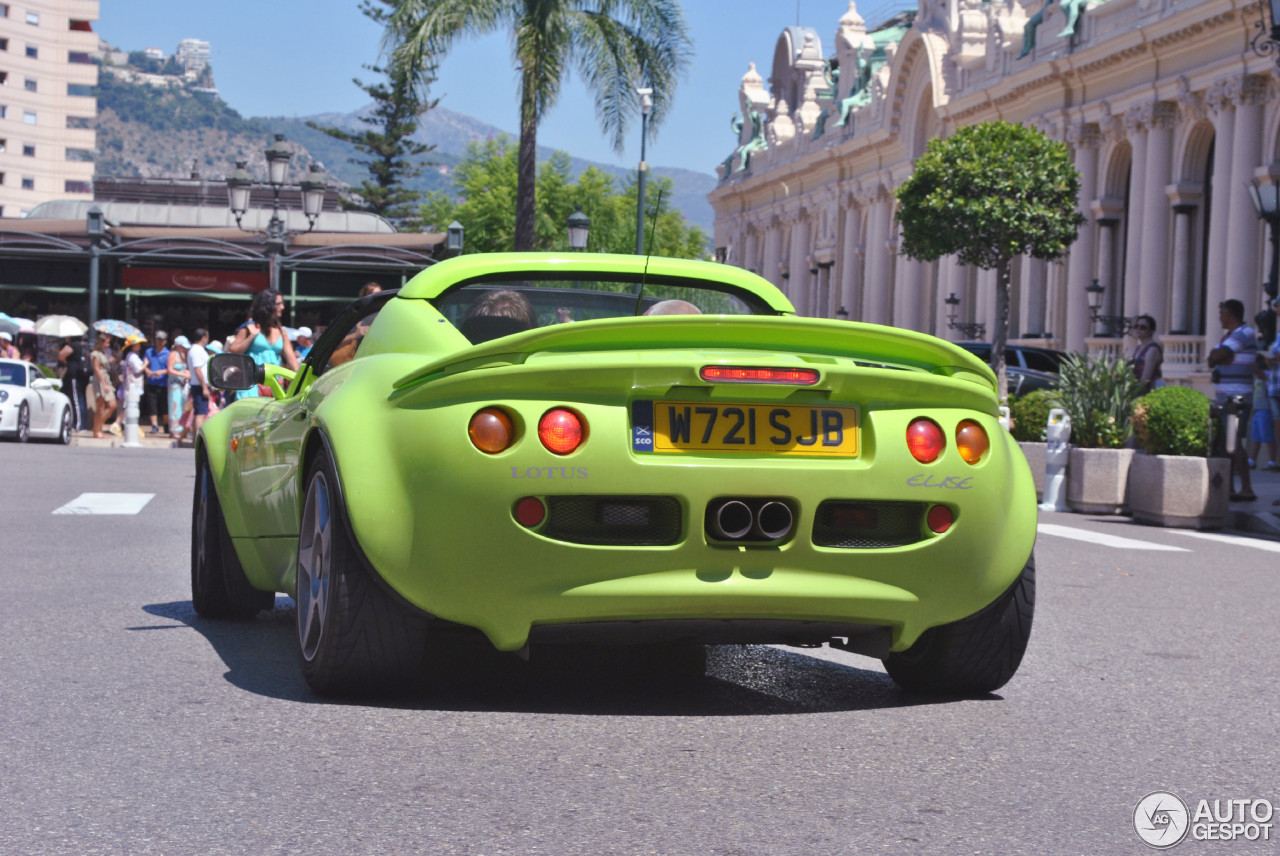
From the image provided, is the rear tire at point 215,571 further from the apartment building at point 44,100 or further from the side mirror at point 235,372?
the apartment building at point 44,100

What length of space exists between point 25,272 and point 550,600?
3448 centimetres

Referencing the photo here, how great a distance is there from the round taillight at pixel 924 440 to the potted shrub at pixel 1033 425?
14374 millimetres

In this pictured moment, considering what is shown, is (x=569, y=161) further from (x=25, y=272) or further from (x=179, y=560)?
(x=179, y=560)

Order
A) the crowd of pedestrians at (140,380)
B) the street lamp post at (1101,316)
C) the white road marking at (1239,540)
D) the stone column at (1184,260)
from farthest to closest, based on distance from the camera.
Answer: the street lamp post at (1101,316)
the stone column at (1184,260)
the crowd of pedestrians at (140,380)
the white road marking at (1239,540)

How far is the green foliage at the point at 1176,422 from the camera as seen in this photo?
16.2 meters

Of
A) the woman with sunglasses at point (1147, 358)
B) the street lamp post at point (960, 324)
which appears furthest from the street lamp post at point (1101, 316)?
the woman with sunglasses at point (1147, 358)

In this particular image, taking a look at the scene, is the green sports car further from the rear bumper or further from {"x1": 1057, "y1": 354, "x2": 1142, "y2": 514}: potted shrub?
{"x1": 1057, "y1": 354, "x2": 1142, "y2": 514}: potted shrub

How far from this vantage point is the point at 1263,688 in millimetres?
6031

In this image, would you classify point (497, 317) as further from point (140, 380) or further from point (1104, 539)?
point (140, 380)

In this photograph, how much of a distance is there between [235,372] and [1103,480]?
12.0m

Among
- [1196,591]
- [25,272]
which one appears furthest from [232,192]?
[1196,591]

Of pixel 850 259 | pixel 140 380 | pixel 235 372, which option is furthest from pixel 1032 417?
pixel 850 259

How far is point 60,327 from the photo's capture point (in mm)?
34781

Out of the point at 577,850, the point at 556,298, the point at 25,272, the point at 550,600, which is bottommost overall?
the point at 577,850
